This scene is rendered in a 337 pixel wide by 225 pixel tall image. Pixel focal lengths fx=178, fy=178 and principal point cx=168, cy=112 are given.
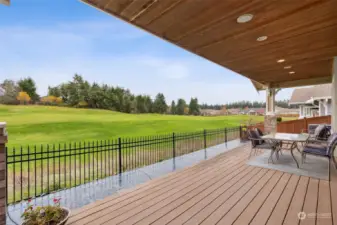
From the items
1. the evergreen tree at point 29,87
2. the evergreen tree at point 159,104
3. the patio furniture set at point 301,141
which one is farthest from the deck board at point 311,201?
the evergreen tree at point 159,104

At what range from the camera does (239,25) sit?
269 centimetres

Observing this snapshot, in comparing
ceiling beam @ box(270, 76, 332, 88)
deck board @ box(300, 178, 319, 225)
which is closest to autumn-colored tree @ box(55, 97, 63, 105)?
ceiling beam @ box(270, 76, 332, 88)

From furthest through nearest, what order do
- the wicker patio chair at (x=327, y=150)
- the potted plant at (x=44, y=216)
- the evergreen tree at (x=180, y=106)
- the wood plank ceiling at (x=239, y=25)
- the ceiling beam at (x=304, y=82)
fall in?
the evergreen tree at (x=180, y=106), the ceiling beam at (x=304, y=82), the wicker patio chair at (x=327, y=150), the wood plank ceiling at (x=239, y=25), the potted plant at (x=44, y=216)

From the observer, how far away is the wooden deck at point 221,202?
2.02 m

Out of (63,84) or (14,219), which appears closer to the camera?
(14,219)

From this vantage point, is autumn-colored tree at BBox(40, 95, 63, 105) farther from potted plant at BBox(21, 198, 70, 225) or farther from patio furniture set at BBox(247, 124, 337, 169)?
patio furniture set at BBox(247, 124, 337, 169)

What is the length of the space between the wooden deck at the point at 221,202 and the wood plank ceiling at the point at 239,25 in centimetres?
251

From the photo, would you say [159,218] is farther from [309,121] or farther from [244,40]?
[309,121]

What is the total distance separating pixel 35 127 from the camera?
1098 cm

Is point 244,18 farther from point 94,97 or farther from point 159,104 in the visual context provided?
point 159,104

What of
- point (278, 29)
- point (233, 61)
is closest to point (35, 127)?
point (233, 61)

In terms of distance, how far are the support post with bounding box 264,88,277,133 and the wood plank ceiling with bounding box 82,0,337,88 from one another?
13.2 feet

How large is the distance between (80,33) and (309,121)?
1690 cm

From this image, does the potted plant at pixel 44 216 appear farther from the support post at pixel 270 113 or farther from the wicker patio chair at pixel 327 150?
the support post at pixel 270 113
